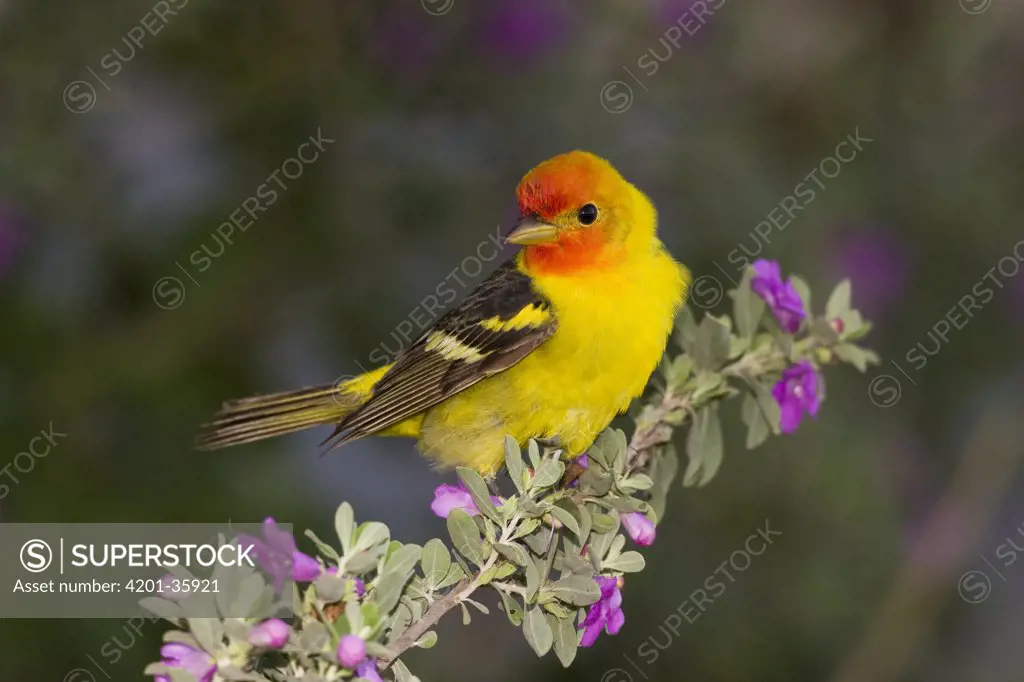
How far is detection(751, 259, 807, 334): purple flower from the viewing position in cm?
304

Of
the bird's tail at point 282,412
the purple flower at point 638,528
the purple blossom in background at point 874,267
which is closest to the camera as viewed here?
the purple flower at point 638,528

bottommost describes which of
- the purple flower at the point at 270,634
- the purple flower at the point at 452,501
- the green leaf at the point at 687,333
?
the purple flower at the point at 270,634

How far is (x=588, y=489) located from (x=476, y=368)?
1.03 metres

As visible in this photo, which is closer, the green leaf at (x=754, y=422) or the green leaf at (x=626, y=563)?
the green leaf at (x=626, y=563)

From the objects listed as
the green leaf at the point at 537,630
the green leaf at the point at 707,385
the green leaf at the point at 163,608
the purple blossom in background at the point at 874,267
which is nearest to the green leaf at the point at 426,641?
the green leaf at the point at 537,630

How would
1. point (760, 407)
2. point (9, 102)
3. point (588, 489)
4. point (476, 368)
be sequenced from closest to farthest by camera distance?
point (588, 489) < point (760, 407) < point (476, 368) < point (9, 102)

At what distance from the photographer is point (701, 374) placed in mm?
3076

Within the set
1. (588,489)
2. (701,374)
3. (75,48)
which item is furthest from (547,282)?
(75,48)

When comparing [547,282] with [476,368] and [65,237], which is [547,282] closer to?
[476,368]

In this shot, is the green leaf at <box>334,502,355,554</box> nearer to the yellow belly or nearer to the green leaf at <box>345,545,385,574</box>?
the green leaf at <box>345,545,385,574</box>

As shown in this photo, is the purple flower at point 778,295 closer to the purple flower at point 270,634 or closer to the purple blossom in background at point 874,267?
the purple flower at point 270,634

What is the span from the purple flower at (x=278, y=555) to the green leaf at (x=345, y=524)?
0.10m

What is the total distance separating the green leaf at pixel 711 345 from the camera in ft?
9.84

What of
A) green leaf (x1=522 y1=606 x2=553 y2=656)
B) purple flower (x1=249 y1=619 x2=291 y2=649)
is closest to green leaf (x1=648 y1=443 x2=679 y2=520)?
green leaf (x1=522 y1=606 x2=553 y2=656)
